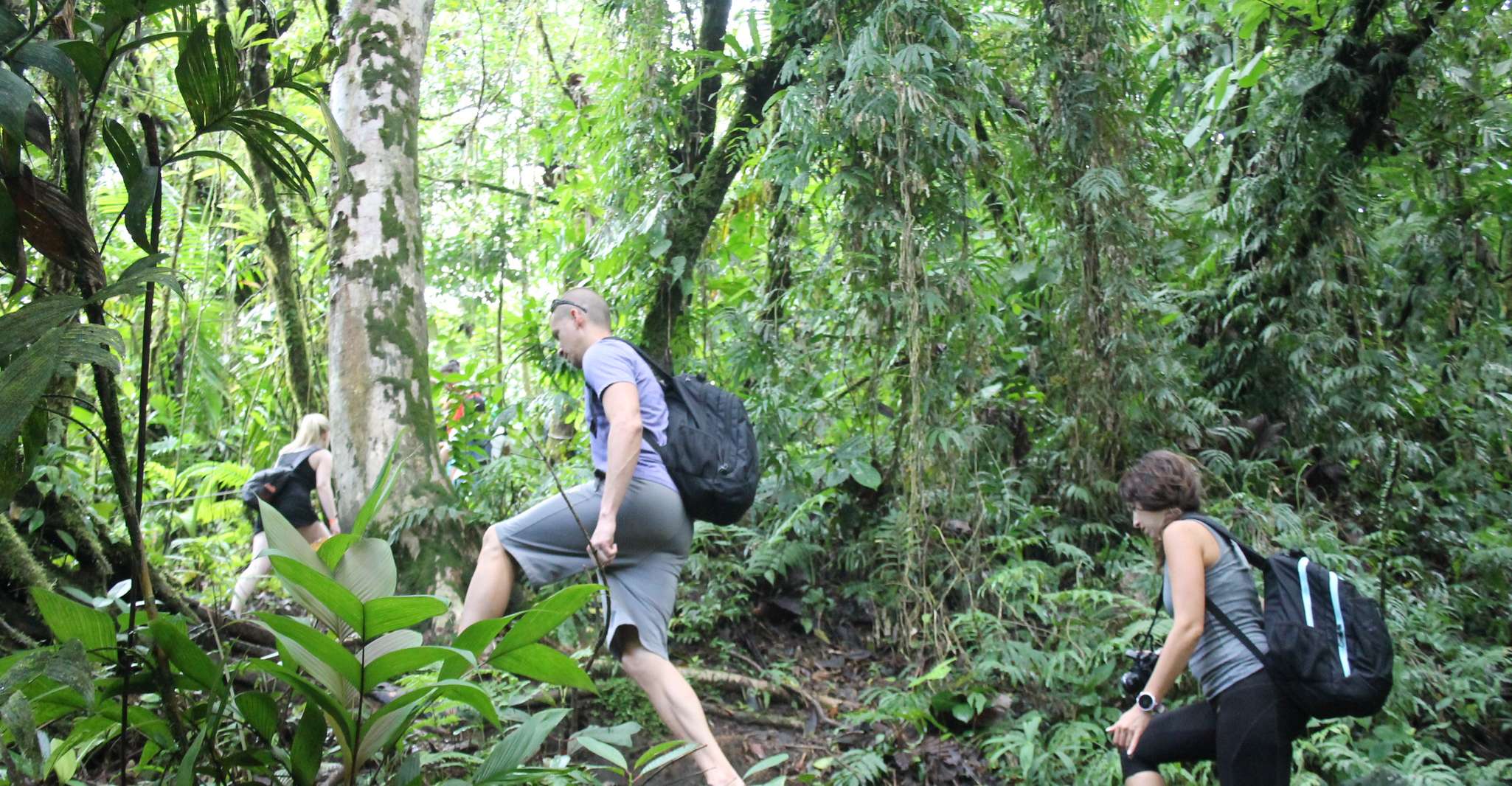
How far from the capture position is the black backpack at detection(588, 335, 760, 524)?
421 cm

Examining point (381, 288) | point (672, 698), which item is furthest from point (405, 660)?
point (381, 288)

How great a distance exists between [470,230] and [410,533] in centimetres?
550

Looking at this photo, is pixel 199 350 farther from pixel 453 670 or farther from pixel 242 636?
pixel 453 670

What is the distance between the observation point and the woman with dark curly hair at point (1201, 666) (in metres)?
3.61

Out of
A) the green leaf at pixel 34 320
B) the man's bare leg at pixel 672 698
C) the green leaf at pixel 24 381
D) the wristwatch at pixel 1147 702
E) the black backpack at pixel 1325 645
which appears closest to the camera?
the green leaf at pixel 24 381

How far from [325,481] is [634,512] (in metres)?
3.54

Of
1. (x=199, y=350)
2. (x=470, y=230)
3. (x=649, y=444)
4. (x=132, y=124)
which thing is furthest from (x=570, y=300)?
(x=470, y=230)

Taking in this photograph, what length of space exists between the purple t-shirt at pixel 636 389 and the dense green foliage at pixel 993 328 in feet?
3.93

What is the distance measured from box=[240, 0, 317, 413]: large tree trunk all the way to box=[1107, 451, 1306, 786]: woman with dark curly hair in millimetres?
6086

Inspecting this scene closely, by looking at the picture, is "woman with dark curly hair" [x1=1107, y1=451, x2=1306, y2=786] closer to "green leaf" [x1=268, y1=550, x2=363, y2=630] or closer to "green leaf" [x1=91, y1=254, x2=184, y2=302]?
"green leaf" [x1=268, y1=550, x2=363, y2=630]

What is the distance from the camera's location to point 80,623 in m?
1.96

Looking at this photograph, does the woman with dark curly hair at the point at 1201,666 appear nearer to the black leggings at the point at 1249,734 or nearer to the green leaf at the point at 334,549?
the black leggings at the point at 1249,734

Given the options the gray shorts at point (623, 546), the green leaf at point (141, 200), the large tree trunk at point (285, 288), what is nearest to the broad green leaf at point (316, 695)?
the green leaf at point (141, 200)

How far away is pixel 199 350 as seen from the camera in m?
7.10
